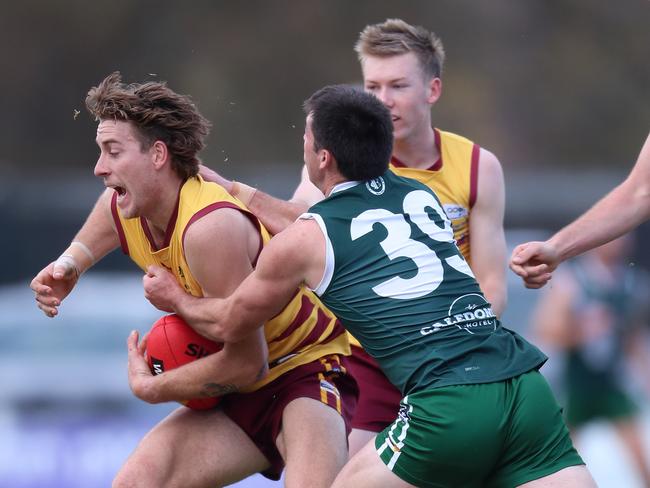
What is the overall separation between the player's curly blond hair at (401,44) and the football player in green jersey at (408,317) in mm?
1297

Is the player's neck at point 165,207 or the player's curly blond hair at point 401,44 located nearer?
the player's neck at point 165,207

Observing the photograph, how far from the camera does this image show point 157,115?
4566 millimetres

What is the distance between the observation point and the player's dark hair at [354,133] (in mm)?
4133

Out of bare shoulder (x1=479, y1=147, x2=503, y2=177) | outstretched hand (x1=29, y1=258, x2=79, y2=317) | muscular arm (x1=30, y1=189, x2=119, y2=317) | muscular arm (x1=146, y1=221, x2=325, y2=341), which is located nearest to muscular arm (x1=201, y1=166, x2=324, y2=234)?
muscular arm (x1=30, y1=189, x2=119, y2=317)

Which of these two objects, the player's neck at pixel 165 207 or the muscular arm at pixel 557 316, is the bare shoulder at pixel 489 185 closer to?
the player's neck at pixel 165 207

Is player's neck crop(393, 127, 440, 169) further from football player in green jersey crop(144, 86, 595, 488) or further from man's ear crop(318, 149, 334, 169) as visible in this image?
man's ear crop(318, 149, 334, 169)

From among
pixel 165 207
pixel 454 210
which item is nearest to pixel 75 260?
pixel 165 207

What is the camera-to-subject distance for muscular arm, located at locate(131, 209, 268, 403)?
4367mm

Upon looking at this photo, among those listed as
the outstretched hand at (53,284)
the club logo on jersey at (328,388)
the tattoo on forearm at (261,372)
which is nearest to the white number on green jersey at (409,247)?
the tattoo on forearm at (261,372)

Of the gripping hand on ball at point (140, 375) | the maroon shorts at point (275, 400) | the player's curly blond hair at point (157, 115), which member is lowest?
the maroon shorts at point (275, 400)

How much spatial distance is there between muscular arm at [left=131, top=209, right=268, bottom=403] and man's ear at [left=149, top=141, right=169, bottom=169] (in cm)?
34

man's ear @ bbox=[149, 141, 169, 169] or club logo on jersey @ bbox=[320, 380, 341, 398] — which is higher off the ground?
man's ear @ bbox=[149, 141, 169, 169]

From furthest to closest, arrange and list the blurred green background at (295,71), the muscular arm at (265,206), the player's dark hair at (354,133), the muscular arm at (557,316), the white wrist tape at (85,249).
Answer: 1. the blurred green background at (295,71)
2. the muscular arm at (557,316)
3. the white wrist tape at (85,249)
4. the muscular arm at (265,206)
5. the player's dark hair at (354,133)

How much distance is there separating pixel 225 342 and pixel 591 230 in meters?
1.47
